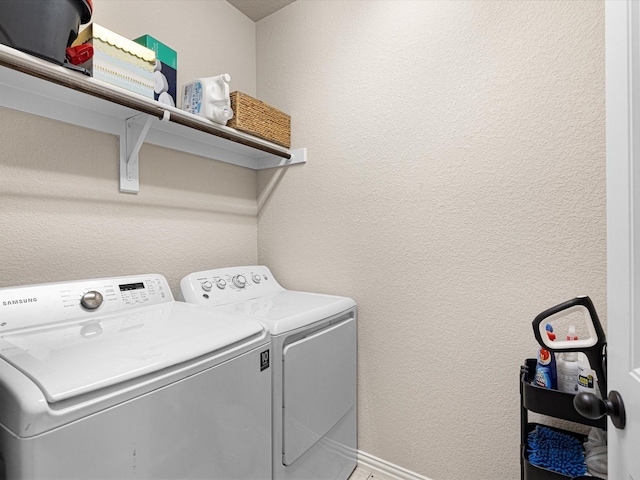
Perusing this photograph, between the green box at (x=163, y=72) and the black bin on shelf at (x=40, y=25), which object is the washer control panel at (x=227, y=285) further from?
the black bin on shelf at (x=40, y=25)

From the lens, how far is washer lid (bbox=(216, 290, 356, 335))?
130 centimetres

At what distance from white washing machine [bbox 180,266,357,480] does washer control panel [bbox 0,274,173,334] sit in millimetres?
179

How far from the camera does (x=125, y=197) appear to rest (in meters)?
1.57

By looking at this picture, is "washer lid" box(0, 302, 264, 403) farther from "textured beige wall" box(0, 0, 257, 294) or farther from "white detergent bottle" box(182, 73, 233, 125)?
"white detergent bottle" box(182, 73, 233, 125)

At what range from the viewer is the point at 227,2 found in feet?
6.73

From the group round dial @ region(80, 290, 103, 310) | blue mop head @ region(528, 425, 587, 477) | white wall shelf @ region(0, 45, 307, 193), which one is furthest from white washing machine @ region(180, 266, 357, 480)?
blue mop head @ region(528, 425, 587, 477)

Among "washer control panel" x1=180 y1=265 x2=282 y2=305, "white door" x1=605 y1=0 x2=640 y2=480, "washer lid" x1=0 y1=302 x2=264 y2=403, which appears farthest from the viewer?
"washer control panel" x1=180 y1=265 x2=282 y2=305

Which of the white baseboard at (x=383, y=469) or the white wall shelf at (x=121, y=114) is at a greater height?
the white wall shelf at (x=121, y=114)

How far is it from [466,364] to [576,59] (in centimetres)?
126

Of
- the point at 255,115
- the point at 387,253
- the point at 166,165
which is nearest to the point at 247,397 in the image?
the point at 387,253

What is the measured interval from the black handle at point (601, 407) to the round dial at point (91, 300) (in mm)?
1397

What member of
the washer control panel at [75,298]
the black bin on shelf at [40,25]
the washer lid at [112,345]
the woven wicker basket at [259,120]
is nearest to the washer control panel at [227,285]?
the washer control panel at [75,298]

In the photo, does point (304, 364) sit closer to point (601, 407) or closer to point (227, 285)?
point (227, 285)

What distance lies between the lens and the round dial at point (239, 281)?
1775 millimetres
